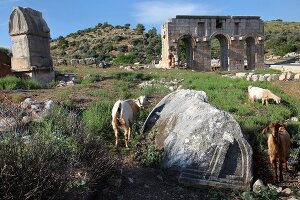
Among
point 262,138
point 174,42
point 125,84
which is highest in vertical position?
point 174,42

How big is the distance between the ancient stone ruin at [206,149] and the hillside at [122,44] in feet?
97.1

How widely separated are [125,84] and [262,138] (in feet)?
27.0

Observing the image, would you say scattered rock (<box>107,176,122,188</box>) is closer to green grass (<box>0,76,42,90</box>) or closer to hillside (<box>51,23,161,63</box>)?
green grass (<box>0,76,42,90</box>)

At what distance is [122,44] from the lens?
5122 cm

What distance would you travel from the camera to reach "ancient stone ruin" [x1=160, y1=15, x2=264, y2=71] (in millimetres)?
29734

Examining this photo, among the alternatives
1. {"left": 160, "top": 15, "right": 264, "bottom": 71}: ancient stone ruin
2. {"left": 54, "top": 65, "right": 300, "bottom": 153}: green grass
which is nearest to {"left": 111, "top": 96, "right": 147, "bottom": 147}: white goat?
{"left": 54, "top": 65, "right": 300, "bottom": 153}: green grass

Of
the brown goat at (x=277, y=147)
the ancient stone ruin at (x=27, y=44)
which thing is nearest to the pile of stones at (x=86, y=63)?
the ancient stone ruin at (x=27, y=44)

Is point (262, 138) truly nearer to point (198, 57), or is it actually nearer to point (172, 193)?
point (172, 193)

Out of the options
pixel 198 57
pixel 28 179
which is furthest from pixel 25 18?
pixel 198 57

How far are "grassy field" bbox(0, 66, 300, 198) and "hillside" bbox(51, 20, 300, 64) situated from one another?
23.8 meters

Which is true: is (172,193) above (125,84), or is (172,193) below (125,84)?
below

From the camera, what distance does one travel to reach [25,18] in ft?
55.0

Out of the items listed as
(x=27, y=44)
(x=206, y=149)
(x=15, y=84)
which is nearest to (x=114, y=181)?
(x=206, y=149)

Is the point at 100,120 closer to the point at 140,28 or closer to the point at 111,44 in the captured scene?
the point at 111,44
